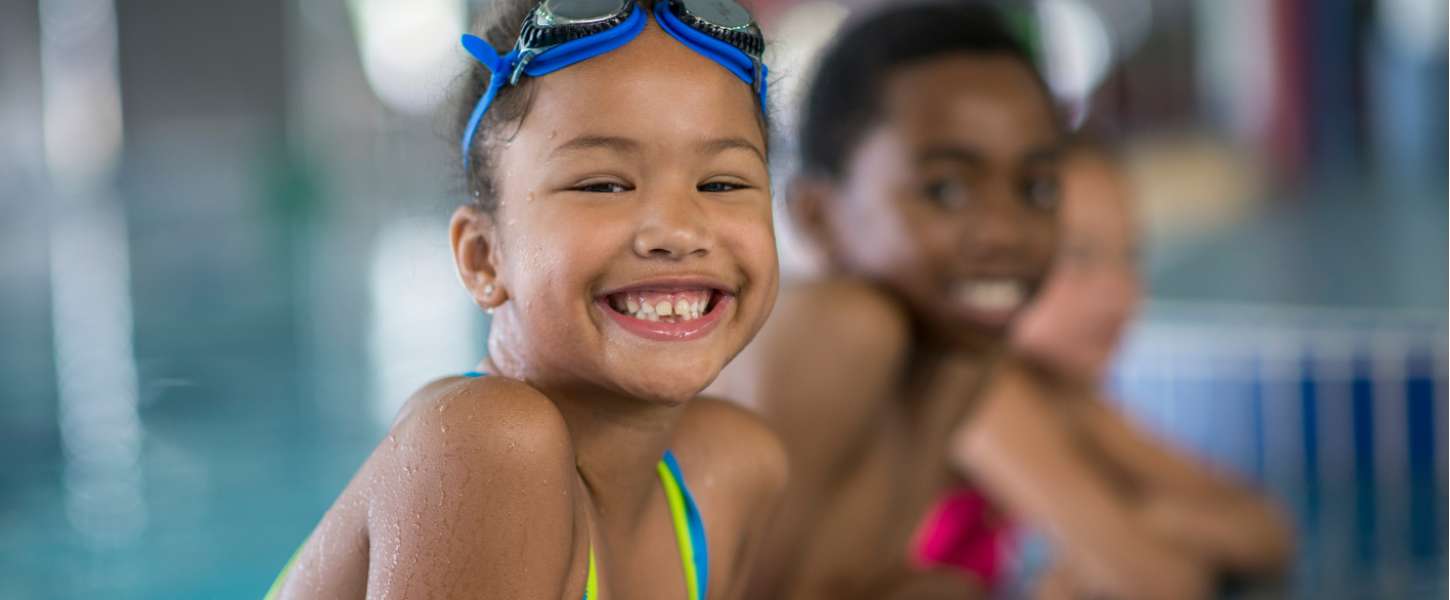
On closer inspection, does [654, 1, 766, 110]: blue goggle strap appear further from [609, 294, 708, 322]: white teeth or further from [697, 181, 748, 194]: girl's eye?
[609, 294, 708, 322]: white teeth

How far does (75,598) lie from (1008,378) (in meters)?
2.26

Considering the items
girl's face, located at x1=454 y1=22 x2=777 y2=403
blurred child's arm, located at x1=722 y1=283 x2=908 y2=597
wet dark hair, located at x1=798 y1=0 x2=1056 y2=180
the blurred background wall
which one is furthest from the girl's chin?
wet dark hair, located at x1=798 y1=0 x2=1056 y2=180

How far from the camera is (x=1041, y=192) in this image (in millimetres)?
1924

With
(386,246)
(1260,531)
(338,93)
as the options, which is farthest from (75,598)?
(338,93)

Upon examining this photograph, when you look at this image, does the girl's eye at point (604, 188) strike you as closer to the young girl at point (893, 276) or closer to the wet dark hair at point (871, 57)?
the young girl at point (893, 276)

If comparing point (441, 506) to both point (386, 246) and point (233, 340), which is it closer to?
point (233, 340)

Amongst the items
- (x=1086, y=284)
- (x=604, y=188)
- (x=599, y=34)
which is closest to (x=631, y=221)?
(x=604, y=188)

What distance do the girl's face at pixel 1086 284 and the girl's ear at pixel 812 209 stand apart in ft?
2.80

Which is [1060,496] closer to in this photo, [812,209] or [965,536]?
[965,536]

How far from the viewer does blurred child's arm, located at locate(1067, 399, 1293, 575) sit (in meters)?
2.77

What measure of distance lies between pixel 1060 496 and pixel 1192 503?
358 millimetres

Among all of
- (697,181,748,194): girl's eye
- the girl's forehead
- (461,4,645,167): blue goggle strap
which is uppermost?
(461,4,645,167): blue goggle strap

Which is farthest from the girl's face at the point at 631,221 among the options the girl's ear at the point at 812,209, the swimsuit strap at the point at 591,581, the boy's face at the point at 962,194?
the girl's ear at the point at 812,209

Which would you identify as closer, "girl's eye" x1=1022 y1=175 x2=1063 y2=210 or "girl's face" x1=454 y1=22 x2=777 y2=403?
"girl's face" x1=454 y1=22 x2=777 y2=403
